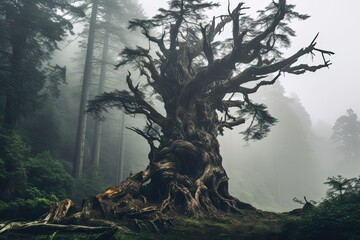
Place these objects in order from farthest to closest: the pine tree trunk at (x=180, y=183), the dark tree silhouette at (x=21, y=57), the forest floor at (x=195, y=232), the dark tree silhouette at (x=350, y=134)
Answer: the dark tree silhouette at (x=350, y=134) < the dark tree silhouette at (x=21, y=57) < the pine tree trunk at (x=180, y=183) < the forest floor at (x=195, y=232)

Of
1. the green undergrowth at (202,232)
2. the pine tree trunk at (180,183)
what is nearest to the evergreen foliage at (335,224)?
the green undergrowth at (202,232)

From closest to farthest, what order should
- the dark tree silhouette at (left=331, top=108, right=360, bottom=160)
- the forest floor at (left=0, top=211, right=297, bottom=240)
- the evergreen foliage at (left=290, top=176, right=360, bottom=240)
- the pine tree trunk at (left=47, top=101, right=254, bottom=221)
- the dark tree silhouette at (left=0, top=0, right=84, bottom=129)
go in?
the evergreen foliage at (left=290, top=176, right=360, bottom=240), the forest floor at (left=0, top=211, right=297, bottom=240), the pine tree trunk at (left=47, top=101, right=254, bottom=221), the dark tree silhouette at (left=0, top=0, right=84, bottom=129), the dark tree silhouette at (left=331, top=108, right=360, bottom=160)

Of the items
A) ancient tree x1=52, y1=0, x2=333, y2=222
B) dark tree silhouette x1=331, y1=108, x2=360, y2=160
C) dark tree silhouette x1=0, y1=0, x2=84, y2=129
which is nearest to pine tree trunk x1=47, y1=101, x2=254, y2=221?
ancient tree x1=52, y1=0, x2=333, y2=222

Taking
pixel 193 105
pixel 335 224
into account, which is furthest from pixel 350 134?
pixel 335 224

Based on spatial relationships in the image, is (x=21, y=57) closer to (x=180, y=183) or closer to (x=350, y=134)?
(x=180, y=183)

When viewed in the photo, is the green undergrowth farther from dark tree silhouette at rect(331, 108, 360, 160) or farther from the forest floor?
dark tree silhouette at rect(331, 108, 360, 160)

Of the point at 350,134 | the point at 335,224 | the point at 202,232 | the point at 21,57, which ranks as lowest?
the point at 202,232

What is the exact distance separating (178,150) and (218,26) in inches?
327

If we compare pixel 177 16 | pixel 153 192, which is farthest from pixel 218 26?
pixel 153 192

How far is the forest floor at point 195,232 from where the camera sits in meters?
5.78

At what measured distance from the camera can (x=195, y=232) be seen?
7.32m

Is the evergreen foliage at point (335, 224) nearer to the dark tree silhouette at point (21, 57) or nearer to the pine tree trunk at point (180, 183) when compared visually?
the pine tree trunk at point (180, 183)

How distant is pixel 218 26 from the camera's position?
1606 cm

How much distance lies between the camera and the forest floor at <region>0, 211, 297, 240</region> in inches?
227
